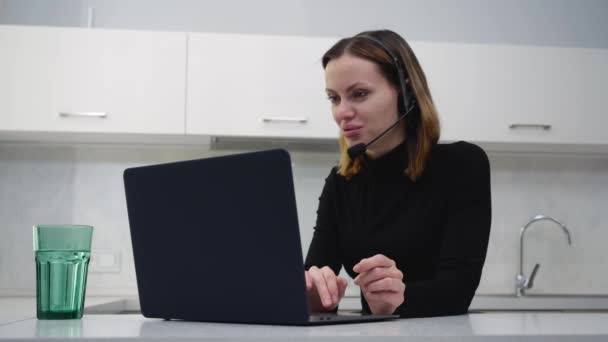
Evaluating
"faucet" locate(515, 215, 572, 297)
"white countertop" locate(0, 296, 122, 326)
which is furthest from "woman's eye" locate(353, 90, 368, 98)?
"faucet" locate(515, 215, 572, 297)

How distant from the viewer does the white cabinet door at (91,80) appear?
2488mm

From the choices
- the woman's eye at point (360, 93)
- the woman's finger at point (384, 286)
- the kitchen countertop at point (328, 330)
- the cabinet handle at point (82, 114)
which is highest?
the cabinet handle at point (82, 114)

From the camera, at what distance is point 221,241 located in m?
0.89

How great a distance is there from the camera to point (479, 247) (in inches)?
49.7

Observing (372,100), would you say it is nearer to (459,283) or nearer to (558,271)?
(459,283)

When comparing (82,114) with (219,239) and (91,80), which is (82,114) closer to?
(91,80)

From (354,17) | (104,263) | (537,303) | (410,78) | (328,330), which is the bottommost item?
(537,303)

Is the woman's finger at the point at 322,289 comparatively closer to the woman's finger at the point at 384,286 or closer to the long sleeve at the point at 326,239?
the woman's finger at the point at 384,286

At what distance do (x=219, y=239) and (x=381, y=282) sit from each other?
0.28m

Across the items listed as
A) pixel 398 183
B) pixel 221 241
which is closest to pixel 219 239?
pixel 221 241

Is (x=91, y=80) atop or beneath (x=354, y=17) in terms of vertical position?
beneath

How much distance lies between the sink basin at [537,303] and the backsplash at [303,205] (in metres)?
0.22

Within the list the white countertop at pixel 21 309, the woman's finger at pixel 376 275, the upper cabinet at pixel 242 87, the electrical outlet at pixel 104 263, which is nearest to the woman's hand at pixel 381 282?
the woman's finger at pixel 376 275

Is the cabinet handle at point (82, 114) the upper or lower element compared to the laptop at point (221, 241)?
upper
